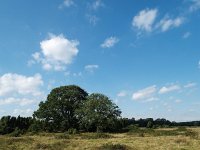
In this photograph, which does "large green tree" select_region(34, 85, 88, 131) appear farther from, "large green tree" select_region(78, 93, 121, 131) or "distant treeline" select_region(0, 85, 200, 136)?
"large green tree" select_region(78, 93, 121, 131)

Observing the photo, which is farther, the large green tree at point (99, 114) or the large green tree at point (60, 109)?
the large green tree at point (60, 109)

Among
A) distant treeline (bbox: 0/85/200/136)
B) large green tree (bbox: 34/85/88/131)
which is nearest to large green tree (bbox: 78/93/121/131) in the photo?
distant treeline (bbox: 0/85/200/136)

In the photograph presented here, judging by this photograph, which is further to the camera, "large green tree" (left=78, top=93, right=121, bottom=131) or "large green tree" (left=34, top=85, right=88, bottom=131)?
"large green tree" (left=34, top=85, right=88, bottom=131)

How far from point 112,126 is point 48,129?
16.2 m

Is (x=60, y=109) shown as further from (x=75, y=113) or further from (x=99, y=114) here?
(x=99, y=114)

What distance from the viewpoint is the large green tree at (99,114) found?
7406 cm

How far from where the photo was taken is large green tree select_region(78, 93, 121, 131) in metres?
74.1

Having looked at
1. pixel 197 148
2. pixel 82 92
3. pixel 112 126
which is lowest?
pixel 197 148

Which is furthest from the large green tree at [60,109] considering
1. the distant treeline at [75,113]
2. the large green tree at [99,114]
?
the large green tree at [99,114]

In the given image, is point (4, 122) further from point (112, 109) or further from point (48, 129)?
point (112, 109)

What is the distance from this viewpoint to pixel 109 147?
30.8 meters

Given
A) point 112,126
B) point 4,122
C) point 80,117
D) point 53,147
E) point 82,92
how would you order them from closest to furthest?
point 53,147 < point 112,126 < point 80,117 < point 82,92 < point 4,122

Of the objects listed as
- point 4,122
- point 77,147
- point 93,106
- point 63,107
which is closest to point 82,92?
point 63,107

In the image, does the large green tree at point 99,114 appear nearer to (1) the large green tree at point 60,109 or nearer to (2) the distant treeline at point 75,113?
(2) the distant treeline at point 75,113
